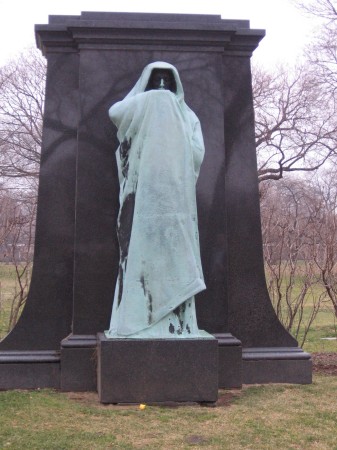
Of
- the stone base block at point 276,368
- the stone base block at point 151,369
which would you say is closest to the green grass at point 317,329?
the stone base block at point 276,368

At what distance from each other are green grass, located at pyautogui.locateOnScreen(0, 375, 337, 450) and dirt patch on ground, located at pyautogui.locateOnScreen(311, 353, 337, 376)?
1313mm

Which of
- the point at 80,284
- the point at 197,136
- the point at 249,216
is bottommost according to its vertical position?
the point at 80,284

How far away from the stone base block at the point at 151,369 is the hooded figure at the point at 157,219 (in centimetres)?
15

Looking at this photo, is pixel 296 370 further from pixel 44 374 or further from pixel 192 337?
pixel 44 374

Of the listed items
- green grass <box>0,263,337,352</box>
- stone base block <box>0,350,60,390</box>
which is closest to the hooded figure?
stone base block <box>0,350,60,390</box>

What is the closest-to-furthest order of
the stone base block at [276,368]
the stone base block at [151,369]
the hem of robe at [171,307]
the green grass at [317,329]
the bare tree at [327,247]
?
the stone base block at [151,369] → the hem of robe at [171,307] → the stone base block at [276,368] → the bare tree at [327,247] → the green grass at [317,329]

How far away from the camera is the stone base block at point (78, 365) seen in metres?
6.38

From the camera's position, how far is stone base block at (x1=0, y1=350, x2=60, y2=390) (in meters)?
6.42

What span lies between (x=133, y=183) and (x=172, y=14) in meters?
2.11

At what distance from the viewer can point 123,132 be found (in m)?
6.36

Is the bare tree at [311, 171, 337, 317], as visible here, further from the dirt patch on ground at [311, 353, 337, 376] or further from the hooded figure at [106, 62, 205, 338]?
the hooded figure at [106, 62, 205, 338]

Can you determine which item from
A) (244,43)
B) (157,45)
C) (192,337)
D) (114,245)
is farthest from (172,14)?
(192,337)

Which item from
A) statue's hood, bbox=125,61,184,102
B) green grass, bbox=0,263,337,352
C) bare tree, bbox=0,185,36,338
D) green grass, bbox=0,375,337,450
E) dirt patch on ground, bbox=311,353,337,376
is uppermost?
statue's hood, bbox=125,61,184,102

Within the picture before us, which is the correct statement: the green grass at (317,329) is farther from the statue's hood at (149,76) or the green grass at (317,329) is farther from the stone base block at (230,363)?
the statue's hood at (149,76)
